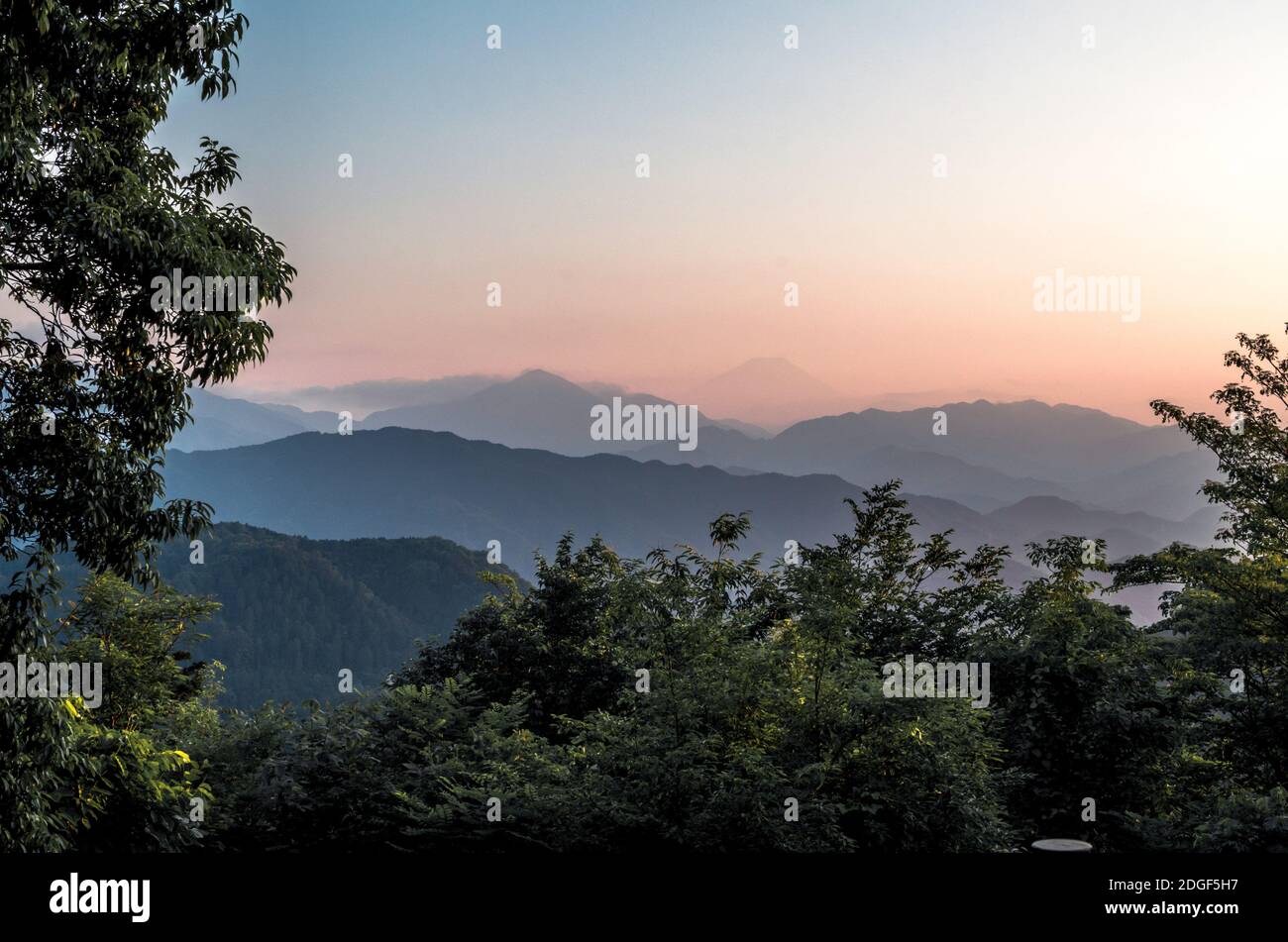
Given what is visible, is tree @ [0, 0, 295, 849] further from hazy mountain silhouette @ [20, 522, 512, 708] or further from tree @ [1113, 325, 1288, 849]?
hazy mountain silhouette @ [20, 522, 512, 708]

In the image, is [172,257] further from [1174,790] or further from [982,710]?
[1174,790]

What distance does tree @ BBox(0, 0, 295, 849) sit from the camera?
23.5ft

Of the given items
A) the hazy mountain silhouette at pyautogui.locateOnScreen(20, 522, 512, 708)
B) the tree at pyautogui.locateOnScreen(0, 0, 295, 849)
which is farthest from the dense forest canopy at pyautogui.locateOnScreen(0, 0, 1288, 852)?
the hazy mountain silhouette at pyautogui.locateOnScreen(20, 522, 512, 708)

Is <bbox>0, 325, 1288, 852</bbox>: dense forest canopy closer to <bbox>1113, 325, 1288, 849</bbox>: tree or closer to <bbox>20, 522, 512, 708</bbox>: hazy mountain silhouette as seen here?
<bbox>1113, 325, 1288, 849</bbox>: tree

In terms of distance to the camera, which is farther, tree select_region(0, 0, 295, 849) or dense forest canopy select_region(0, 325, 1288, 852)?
dense forest canopy select_region(0, 325, 1288, 852)

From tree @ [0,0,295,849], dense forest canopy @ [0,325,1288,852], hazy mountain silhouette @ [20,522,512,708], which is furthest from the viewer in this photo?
hazy mountain silhouette @ [20,522,512,708]

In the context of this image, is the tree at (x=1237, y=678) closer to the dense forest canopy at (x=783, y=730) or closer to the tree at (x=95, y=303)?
the dense forest canopy at (x=783, y=730)

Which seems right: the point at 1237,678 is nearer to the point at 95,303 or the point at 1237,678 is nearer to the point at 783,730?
the point at 783,730

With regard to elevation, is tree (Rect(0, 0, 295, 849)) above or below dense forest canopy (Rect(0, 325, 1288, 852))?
above

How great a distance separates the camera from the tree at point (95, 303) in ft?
23.5

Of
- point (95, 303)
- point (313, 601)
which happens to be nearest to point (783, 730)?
point (95, 303)

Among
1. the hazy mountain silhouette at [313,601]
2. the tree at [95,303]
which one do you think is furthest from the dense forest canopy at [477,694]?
the hazy mountain silhouette at [313,601]

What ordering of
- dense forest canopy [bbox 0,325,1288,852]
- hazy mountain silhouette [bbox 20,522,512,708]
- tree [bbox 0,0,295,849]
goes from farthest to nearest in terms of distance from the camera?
1. hazy mountain silhouette [bbox 20,522,512,708]
2. dense forest canopy [bbox 0,325,1288,852]
3. tree [bbox 0,0,295,849]
